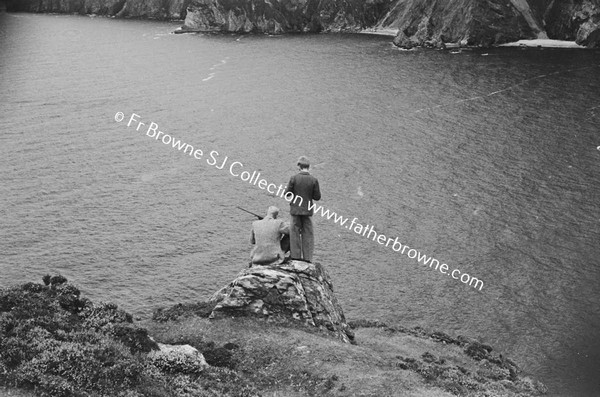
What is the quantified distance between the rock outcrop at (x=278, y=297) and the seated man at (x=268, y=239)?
0.57 meters

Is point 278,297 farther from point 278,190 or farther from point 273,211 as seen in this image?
point 278,190

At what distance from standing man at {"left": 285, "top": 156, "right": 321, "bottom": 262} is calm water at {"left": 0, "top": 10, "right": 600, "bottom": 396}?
26.3m

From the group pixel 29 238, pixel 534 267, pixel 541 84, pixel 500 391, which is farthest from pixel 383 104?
pixel 500 391

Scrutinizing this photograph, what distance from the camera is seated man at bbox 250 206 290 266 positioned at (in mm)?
32750

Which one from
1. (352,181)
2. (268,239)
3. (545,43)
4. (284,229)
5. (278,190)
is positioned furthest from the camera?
(545,43)

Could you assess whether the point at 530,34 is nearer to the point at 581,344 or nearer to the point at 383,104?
the point at 383,104

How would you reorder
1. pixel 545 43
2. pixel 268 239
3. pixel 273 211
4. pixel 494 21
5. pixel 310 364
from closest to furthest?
pixel 310 364
pixel 273 211
pixel 268 239
pixel 545 43
pixel 494 21

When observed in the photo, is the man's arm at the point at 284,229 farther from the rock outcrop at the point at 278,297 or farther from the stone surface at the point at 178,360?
the stone surface at the point at 178,360

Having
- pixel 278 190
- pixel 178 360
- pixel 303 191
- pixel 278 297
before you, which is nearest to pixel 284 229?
pixel 303 191

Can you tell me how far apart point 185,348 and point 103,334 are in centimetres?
344

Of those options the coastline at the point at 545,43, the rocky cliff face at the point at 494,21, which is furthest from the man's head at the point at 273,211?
the coastline at the point at 545,43

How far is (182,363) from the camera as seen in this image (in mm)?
27156

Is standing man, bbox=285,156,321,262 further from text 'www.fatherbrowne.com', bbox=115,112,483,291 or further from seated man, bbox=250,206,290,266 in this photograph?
seated man, bbox=250,206,290,266

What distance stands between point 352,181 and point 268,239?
54524 millimetres
